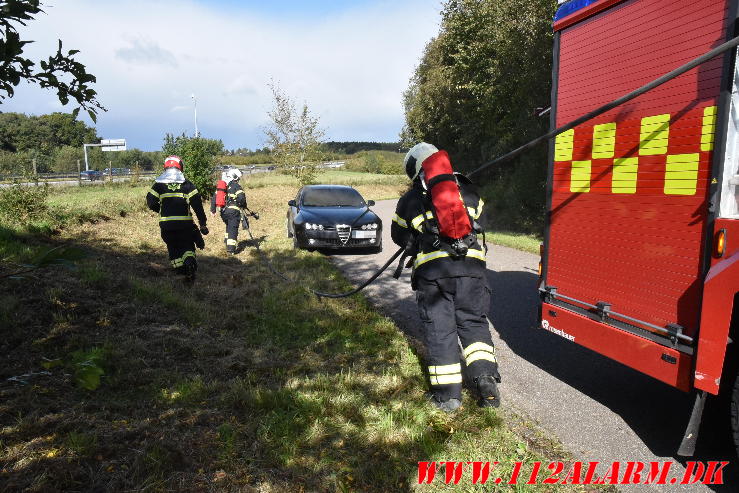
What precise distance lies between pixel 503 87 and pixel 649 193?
12.8 m

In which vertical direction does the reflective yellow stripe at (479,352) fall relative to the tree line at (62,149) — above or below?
below

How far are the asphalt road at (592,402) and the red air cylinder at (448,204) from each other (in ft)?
4.64

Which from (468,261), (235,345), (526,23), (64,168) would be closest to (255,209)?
(526,23)

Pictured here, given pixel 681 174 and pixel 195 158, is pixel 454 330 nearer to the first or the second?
pixel 681 174

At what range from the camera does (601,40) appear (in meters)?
3.45

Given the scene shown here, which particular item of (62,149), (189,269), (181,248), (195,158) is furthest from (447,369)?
(62,149)

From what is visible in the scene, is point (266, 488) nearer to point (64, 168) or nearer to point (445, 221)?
point (445, 221)

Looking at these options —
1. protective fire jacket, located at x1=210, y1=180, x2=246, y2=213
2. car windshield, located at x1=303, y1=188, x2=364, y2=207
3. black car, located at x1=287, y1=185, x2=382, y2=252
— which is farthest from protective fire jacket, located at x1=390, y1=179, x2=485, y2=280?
car windshield, located at x1=303, y1=188, x2=364, y2=207

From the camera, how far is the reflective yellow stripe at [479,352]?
11.5ft

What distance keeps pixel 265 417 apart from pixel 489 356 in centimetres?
169

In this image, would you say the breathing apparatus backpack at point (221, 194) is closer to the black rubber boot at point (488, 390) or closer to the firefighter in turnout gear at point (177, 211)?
the firefighter in turnout gear at point (177, 211)

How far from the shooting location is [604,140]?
342cm

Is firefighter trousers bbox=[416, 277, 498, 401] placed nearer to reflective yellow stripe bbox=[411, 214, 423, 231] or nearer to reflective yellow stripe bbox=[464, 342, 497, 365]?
reflective yellow stripe bbox=[464, 342, 497, 365]

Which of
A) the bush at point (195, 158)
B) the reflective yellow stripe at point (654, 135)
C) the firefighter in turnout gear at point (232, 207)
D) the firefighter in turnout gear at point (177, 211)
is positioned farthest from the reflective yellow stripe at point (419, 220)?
the bush at point (195, 158)
